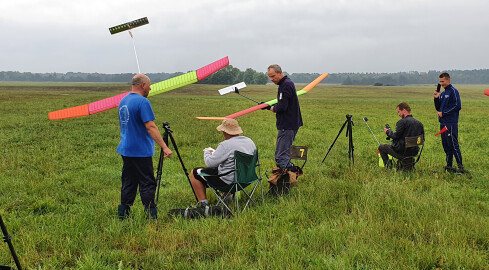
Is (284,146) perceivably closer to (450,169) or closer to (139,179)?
(139,179)

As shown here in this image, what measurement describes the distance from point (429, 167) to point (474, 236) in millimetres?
3652

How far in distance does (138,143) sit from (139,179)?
50 centimetres

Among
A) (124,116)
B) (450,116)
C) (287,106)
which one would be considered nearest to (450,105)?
(450,116)

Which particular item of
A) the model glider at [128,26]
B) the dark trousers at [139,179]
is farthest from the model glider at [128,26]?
the dark trousers at [139,179]

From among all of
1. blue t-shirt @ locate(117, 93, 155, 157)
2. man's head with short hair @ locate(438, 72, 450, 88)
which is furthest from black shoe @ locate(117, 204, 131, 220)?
man's head with short hair @ locate(438, 72, 450, 88)

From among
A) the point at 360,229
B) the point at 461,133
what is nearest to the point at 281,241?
the point at 360,229

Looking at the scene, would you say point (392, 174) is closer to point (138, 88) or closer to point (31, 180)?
point (138, 88)

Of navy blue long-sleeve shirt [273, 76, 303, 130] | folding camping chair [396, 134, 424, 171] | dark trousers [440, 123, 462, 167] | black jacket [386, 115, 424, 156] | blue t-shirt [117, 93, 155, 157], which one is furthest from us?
dark trousers [440, 123, 462, 167]

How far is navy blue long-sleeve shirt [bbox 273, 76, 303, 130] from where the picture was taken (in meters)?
5.27

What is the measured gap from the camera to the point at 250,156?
427 centimetres

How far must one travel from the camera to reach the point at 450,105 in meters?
6.22

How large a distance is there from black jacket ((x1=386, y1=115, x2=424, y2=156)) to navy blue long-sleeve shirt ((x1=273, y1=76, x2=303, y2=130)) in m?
2.19

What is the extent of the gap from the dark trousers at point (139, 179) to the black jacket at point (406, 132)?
15.5 ft

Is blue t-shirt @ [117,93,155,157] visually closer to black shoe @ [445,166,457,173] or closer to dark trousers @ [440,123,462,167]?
dark trousers @ [440,123,462,167]
